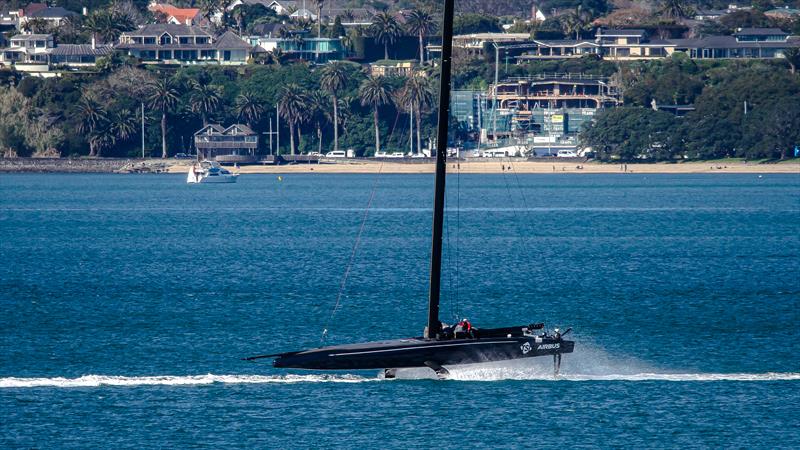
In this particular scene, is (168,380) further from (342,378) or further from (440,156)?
(440,156)

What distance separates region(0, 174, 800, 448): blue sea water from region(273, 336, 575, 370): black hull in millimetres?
1231

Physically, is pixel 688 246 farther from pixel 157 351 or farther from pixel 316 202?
pixel 316 202

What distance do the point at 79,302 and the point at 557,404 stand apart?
120ft

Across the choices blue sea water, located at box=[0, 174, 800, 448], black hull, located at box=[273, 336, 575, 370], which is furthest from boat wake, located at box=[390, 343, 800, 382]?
black hull, located at box=[273, 336, 575, 370]

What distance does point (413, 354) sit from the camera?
159 feet

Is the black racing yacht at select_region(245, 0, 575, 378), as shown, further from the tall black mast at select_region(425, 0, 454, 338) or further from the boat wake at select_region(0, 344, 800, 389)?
the boat wake at select_region(0, 344, 800, 389)

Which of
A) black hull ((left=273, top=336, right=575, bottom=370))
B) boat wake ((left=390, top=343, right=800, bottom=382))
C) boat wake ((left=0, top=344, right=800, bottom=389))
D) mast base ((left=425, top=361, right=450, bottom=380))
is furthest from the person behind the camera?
boat wake ((left=0, top=344, right=800, bottom=389))

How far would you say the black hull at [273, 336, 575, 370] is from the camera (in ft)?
159

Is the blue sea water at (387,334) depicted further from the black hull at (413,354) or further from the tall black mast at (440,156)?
the tall black mast at (440,156)

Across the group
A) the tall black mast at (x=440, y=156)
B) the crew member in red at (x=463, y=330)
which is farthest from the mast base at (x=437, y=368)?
the tall black mast at (x=440, y=156)

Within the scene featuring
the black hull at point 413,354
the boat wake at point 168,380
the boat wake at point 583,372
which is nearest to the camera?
the black hull at point 413,354

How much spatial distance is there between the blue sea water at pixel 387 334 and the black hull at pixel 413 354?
1.23 m

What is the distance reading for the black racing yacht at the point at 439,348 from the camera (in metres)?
48.4

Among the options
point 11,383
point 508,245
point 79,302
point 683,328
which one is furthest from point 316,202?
point 11,383
